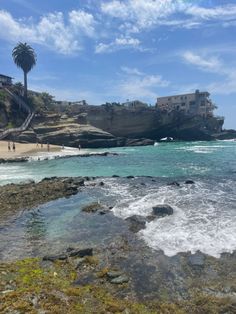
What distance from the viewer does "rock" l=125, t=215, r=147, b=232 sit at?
66.8 feet

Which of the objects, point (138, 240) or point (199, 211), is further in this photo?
point (199, 211)

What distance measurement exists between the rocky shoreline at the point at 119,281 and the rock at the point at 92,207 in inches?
253

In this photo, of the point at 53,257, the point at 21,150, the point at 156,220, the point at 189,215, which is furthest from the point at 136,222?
the point at 21,150

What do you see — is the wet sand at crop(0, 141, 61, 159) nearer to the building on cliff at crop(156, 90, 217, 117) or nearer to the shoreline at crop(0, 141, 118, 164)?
the shoreline at crop(0, 141, 118, 164)

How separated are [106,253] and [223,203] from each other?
12.8 meters

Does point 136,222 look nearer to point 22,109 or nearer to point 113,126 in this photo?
point 22,109

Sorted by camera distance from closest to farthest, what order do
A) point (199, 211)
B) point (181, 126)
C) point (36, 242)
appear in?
point (36, 242), point (199, 211), point (181, 126)

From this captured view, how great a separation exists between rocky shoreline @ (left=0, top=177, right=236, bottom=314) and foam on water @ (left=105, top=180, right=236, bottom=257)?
104cm

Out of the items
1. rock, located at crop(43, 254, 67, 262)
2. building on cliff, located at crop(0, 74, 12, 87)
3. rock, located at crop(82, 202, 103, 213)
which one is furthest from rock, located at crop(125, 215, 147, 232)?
building on cliff, located at crop(0, 74, 12, 87)

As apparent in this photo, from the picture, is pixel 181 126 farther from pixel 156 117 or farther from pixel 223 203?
pixel 223 203

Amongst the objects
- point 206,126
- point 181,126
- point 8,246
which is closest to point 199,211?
point 8,246

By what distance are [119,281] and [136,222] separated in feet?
27.1

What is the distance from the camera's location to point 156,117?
407ft

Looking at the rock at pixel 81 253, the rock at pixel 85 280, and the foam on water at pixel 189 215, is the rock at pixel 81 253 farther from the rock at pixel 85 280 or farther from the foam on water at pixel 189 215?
the foam on water at pixel 189 215
